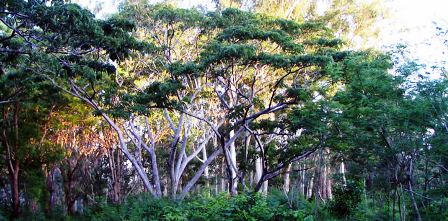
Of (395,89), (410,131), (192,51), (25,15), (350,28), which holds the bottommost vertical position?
(410,131)

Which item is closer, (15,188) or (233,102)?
(233,102)

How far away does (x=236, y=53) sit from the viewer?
1179 centimetres

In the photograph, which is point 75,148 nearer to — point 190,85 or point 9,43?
point 190,85

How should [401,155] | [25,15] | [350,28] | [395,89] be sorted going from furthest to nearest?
[350,28] → [401,155] → [395,89] → [25,15]

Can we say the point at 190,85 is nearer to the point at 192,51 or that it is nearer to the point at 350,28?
the point at 192,51

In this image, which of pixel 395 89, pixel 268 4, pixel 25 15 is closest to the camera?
pixel 25 15

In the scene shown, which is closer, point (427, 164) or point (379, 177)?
point (427, 164)

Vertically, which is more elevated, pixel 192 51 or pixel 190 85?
pixel 192 51

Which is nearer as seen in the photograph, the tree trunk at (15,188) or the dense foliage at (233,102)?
the dense foliage at (233,102)

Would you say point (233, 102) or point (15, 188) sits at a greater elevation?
point (233, 102)

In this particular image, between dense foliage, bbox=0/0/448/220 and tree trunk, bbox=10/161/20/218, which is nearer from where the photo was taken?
dense foliage, bbox=0/0/448/220

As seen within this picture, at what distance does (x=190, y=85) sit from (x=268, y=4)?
5.57m

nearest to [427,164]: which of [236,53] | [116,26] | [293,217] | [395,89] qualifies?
[395,89]

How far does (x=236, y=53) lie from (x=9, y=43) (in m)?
5.32
